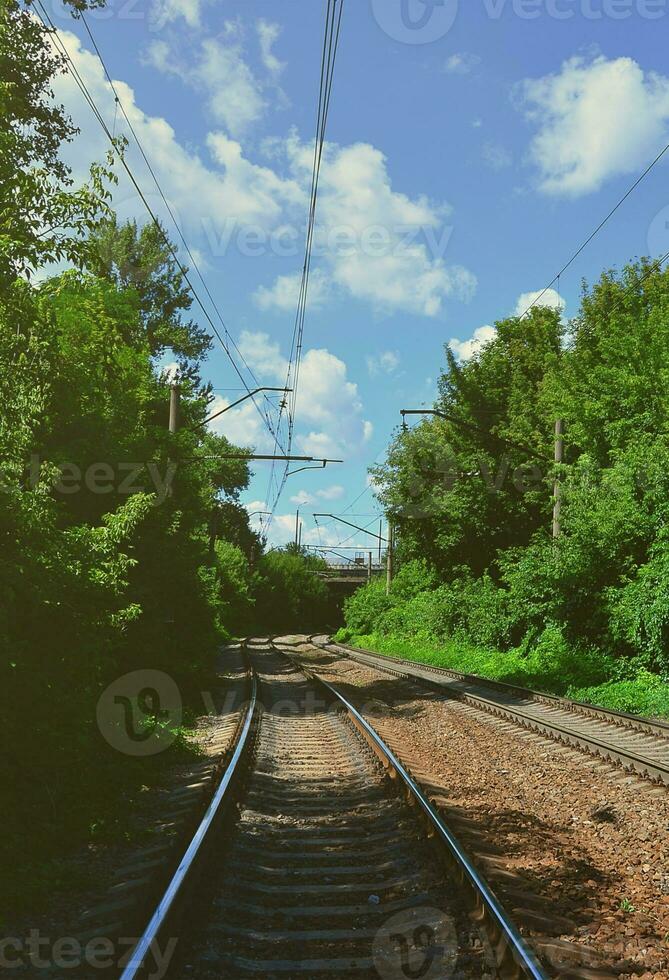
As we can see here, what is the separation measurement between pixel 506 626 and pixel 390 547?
21.2 m

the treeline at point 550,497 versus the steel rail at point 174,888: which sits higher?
the treeline at point 550,497

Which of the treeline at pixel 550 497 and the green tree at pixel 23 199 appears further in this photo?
the treeline at pixel 550 497

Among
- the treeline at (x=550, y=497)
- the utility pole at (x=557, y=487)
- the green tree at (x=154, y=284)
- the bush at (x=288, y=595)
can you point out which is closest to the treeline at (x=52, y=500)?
the treeline at (x=550, y=497)

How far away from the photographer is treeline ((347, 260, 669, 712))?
782 inches

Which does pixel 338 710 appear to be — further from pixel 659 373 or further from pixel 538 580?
pixel 659 373

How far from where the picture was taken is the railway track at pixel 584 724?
35.2 ft

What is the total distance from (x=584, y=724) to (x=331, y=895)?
9.61 metres

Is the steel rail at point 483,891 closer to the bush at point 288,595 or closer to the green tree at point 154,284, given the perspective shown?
the green tree at point 154,284

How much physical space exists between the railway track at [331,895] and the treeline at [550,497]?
36.6 feet

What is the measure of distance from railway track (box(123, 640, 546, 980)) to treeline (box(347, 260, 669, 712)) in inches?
439

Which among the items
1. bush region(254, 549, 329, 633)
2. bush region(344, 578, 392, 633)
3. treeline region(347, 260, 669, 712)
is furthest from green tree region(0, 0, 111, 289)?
bush region(254, 549, 329, 633)

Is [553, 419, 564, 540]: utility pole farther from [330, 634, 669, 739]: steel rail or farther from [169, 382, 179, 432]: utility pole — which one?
[169, 382, 179, 432]: utility pole

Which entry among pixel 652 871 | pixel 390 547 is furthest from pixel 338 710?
pixel 390 547

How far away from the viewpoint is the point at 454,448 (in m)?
41.7
